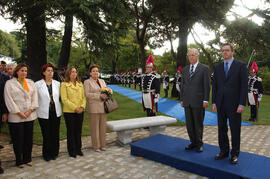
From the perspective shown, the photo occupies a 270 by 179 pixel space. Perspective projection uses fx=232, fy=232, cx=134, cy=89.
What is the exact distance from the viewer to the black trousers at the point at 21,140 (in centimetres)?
438

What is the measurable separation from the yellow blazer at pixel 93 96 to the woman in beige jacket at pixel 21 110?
1111mm

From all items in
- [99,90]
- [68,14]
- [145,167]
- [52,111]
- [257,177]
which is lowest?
[145,167]

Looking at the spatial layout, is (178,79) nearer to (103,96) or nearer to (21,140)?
(103,96)

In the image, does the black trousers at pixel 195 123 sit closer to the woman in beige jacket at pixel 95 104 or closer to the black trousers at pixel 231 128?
the black trousers at pixel 231 128

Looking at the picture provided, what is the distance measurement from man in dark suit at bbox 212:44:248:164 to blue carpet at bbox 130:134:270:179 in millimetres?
274

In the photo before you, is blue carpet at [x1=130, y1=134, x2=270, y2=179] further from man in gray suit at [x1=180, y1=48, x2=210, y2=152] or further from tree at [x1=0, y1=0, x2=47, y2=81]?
tree at [x1=0, y1=0, x2=47, y2=81]

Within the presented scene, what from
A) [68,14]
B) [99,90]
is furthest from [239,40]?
[99,90]

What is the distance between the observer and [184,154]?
447 centimetres

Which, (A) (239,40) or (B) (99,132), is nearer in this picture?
(B) (99,132)

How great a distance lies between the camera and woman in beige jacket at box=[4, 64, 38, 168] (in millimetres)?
4301

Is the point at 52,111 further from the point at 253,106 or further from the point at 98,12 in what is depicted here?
the point at 253,106

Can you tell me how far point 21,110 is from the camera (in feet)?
14.3

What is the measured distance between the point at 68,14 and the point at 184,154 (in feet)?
19.1

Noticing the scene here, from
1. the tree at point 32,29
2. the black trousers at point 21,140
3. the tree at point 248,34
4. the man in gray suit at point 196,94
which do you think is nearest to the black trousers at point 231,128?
Answer: the man in gray suit at point 196,94
